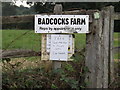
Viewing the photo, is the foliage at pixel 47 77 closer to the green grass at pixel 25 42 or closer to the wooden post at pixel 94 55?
the wooden post at pixel 94 55

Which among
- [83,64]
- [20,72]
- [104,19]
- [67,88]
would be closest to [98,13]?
[104,19]

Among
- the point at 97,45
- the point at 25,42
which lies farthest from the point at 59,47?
the point at 25,42

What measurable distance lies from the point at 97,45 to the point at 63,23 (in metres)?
0.71

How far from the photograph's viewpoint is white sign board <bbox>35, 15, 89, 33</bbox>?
4773mm

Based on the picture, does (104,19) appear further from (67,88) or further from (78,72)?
(67,88)

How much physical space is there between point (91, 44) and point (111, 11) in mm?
819

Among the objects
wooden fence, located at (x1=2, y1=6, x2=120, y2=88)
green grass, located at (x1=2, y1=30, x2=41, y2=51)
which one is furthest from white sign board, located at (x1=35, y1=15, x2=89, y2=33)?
green grass, located at (x1=2, y1=30, x2=41, y2=51)

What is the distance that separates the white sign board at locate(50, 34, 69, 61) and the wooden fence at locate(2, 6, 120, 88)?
39 cm

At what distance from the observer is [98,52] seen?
4844 millimetres

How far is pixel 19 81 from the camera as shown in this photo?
4.67 metres

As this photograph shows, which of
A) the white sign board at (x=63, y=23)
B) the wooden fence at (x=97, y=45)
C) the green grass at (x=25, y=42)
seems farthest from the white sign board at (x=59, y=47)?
the green grass at (x=25, y=42)

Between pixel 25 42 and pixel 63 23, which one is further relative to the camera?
pixel 25 42

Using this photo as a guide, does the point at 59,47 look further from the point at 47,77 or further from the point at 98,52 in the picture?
the point at 98,52

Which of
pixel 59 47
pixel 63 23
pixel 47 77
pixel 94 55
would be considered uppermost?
pixel 63 23
